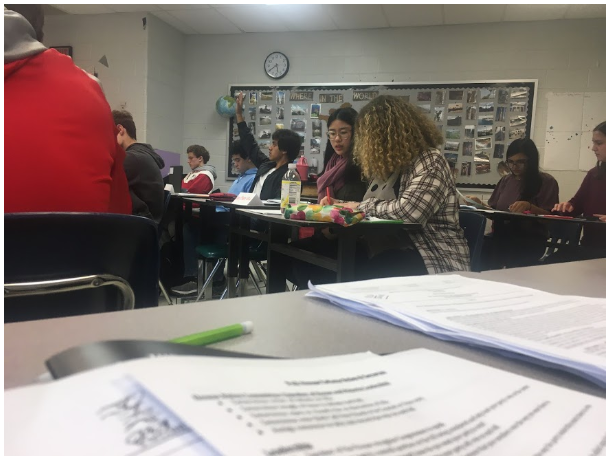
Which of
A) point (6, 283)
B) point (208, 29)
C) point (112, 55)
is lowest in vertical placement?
point (6, 283)

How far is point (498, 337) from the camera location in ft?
1.31

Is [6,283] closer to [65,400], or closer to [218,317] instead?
[218,317]

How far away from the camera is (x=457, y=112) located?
459cm

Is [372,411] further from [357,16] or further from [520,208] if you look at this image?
[357,16]

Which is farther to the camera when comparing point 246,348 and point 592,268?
point 592,268

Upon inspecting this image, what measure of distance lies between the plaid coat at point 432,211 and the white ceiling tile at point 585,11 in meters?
3.20

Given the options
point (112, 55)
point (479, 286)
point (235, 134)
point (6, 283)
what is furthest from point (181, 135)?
point (479, 286)

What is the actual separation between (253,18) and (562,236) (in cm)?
347

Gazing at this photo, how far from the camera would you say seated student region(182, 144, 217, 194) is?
161 inches

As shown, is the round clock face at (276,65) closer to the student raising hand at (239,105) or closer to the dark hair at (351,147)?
the student raising hand at (239,105)

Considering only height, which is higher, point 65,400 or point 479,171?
point 479,171

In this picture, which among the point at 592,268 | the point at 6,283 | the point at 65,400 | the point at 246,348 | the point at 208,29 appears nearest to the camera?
the point at 65,400

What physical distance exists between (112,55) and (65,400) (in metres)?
5.33

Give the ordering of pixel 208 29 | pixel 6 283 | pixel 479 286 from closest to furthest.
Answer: pixel 479 286
pixel 6 283
pixel 208 29
